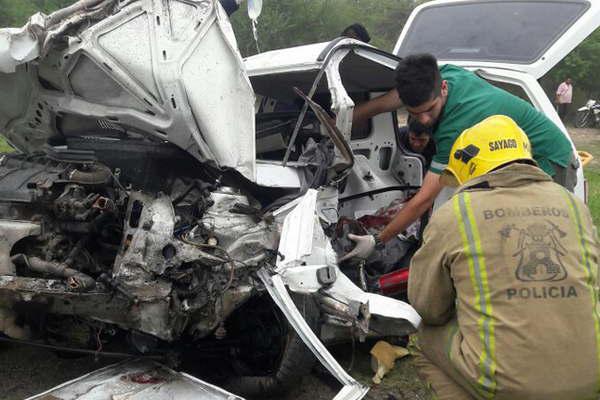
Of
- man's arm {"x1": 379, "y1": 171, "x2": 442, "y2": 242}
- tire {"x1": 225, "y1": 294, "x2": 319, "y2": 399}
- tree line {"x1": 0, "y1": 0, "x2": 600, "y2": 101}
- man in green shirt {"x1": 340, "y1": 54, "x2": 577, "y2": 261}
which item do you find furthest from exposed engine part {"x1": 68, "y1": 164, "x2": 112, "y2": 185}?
tree line {"x1": 0, "y1": 0, "x2": 600, "y2": 101}

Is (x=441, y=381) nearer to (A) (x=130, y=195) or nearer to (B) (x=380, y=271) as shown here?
(B) (x=380, y=271)

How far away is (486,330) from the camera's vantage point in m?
2.14

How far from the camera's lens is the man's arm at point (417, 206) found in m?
3.60

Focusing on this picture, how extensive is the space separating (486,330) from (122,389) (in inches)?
63.0

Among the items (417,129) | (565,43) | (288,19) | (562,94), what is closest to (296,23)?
(288,19)

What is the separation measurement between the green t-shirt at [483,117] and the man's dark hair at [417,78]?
0.26 m

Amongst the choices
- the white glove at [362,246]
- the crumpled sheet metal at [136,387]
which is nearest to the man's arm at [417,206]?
the white glove at [362,246]

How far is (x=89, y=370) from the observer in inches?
131

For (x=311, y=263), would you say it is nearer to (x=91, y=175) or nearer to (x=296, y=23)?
(x=91, y=175)

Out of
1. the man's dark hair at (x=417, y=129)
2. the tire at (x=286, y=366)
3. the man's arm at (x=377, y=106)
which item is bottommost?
the tire at (x=286, y=366)

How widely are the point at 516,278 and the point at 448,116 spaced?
169 cm

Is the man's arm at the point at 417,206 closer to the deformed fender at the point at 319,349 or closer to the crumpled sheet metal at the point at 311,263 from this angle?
the crumpled sheet metal at the point at 311,263

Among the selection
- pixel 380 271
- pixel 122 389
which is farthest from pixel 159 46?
pixel 380 271

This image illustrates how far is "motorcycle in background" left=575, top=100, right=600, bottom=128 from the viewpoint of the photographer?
15.4 meters
